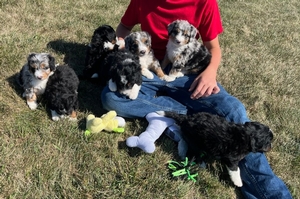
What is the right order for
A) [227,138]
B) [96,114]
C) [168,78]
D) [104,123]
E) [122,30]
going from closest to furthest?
[227,138], [104,123], [96,114], [168,78], [122,30]

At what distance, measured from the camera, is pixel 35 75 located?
12.0 ft

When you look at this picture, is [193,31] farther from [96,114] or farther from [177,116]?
[96,114]

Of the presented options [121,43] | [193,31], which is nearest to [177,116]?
[193,31]

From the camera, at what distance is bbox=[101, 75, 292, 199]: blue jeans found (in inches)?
128

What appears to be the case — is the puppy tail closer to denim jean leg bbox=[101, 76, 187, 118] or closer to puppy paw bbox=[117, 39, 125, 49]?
denim jean leg bbox=[101, 76, 187, 118]

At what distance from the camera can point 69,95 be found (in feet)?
12.1

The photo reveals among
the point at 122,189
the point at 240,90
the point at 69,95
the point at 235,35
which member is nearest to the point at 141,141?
the point at 122,189

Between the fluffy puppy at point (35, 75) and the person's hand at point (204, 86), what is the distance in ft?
6.27

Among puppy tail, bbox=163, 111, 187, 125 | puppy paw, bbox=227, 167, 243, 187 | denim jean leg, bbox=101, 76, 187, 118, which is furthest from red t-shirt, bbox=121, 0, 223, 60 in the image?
puppy paw, bbox=227, 167, 243, 187

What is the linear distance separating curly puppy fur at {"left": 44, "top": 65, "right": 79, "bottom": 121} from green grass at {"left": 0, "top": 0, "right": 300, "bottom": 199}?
0.48 feet

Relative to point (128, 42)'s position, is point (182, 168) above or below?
below

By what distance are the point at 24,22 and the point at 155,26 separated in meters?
2.83

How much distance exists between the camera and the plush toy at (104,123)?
139 inches

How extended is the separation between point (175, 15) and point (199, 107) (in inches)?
59.3
